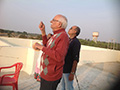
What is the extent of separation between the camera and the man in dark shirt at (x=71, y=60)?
1869 mm

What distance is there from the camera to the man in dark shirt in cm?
187

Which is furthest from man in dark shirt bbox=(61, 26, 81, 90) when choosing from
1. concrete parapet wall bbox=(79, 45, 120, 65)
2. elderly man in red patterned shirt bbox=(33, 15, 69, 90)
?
concrete parapet wall bbox=(79, 45, 120, 65)

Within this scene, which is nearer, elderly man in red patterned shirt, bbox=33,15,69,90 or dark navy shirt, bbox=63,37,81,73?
elderly man in red patterned shirt, bbox=33,15,69,90

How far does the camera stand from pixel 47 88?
1.35 meters

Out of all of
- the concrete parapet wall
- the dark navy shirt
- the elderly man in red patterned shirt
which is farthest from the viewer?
the concrete parapet wall

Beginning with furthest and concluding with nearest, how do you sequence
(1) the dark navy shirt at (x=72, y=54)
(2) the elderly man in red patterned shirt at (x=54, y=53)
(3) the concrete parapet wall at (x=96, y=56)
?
(3) the concrete parapet wall at (x=96, y=56), (1) the dark navy shirt at (x=72, y=54), (2) the elderly man in red patterned shirt at (x=54, y=53)

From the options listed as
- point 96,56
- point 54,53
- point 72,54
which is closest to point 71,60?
point 72,54

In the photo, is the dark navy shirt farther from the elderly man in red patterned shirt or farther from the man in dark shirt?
the elderly man in red patterned shirt

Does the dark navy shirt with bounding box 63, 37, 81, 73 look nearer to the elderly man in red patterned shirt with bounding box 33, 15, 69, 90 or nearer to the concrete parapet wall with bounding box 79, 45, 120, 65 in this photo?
the elderly man in red patterned shirt with bounding box 33, 15, 69, 90

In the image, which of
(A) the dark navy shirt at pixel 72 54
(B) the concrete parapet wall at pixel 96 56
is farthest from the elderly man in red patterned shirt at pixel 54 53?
(B) the concrete parapet wall at pixel 96 56

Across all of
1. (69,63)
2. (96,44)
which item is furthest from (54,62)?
(96,44)

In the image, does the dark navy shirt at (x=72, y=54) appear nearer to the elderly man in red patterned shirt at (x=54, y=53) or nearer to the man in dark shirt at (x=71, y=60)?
the man in dark shirt at (x=71, y=60)

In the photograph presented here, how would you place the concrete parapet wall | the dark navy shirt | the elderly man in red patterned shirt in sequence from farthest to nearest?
the concrete parapet wall → the dark navy shirt → the elderly man in red patterned shirt

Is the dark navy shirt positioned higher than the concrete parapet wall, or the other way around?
the dark navy shirt
